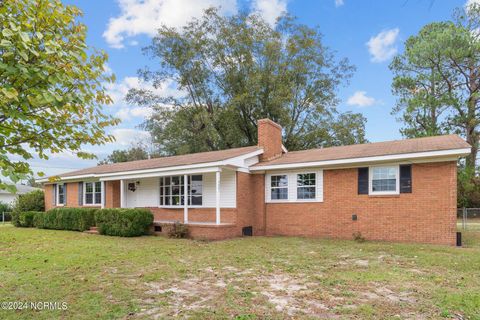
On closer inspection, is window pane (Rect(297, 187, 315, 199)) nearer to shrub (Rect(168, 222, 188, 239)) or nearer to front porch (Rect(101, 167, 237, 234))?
front porch (Rect(101, 167, 237, 234))

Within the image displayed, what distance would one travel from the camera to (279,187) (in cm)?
1416

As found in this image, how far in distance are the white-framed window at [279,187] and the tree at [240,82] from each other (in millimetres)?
13379

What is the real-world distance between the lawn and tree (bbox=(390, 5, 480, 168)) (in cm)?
2101

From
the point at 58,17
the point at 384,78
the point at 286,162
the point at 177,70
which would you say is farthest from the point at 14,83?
the point at 384,78

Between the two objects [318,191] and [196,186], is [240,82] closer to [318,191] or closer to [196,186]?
[196,186]

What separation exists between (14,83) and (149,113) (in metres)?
27.0

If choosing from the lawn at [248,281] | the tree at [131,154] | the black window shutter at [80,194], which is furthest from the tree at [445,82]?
the tree at [131,154]

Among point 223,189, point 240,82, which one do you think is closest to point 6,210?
point 240,82

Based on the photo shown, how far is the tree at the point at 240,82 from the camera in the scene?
90.9 feet

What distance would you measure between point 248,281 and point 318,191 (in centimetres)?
731

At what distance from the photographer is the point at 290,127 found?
28.1 meters

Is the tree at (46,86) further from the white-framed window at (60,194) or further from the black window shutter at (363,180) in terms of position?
the white-framed window at (60,194)

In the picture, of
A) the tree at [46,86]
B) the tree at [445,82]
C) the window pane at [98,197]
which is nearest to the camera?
the tree at [46,86]

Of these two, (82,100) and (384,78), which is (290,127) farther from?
(82,100)
